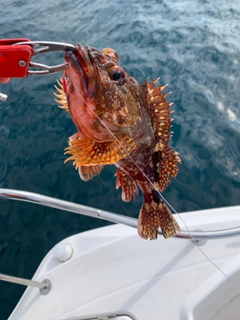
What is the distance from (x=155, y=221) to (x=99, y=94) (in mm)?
1240

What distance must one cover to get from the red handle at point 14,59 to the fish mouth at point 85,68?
27 cm

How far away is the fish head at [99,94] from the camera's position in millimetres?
1888

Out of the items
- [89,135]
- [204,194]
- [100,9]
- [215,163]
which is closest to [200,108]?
[215,163]

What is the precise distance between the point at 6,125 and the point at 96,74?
200 inches

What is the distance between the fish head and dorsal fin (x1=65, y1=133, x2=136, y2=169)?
0.22 feet

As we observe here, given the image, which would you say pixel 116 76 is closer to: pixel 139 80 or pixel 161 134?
pixel 161 134

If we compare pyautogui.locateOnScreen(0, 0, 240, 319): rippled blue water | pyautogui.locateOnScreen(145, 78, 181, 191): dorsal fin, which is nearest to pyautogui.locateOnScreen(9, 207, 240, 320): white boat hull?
pyautogui.locateOnScreen(145, 78, 181, 191): dorsal fin

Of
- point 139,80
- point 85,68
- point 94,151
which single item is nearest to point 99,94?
point 85,68

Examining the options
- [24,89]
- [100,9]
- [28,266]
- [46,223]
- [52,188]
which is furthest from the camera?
[100,9]

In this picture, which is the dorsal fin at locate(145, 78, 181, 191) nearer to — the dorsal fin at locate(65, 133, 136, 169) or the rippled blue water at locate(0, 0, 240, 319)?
the dorsal fin at locate(65, 133, 136, 169)

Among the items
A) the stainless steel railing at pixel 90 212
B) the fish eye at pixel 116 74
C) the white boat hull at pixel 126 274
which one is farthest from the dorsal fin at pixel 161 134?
the white boat hull at pixel 126 274

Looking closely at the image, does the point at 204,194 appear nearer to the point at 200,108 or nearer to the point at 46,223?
the point at 200,108

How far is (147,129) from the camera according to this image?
2.36 metres

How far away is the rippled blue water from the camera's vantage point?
5.04 metres
